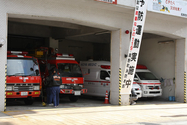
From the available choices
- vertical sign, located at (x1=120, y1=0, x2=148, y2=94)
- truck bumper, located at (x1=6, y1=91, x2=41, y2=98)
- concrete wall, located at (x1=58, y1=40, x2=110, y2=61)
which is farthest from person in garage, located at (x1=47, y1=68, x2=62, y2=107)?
concrete wall, located at (x1=58, y1=40, x2=110, y2=61)

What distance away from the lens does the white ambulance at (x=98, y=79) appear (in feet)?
50.6

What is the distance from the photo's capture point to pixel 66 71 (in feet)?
48.5

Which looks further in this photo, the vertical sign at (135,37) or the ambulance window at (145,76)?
the ambulance window at (145,76)

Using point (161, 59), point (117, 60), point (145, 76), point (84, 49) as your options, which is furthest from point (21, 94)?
point (84, 49)

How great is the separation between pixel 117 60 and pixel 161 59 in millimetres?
6232

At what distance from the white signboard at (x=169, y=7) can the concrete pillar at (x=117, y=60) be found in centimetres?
204

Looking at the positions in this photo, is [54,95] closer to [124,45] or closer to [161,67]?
[124,45]

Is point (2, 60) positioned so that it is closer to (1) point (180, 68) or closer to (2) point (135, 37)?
(2) point (135, 37)

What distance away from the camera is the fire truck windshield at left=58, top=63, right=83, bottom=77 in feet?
48.1

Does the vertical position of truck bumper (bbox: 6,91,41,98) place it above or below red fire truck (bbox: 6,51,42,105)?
below

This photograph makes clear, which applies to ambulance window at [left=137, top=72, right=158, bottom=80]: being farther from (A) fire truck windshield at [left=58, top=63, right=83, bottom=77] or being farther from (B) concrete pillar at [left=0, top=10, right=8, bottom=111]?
(B) concrete pillar at [left=0, top=10, right=8, bottom=111]

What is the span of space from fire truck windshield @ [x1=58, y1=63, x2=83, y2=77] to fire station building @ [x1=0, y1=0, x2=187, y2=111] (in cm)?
214

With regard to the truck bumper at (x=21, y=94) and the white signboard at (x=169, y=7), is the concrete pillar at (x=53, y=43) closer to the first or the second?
the truck bumper at (x=21, y=94)

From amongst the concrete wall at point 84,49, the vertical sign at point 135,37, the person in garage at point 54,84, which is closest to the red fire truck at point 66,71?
the person in garage at point 54,84
